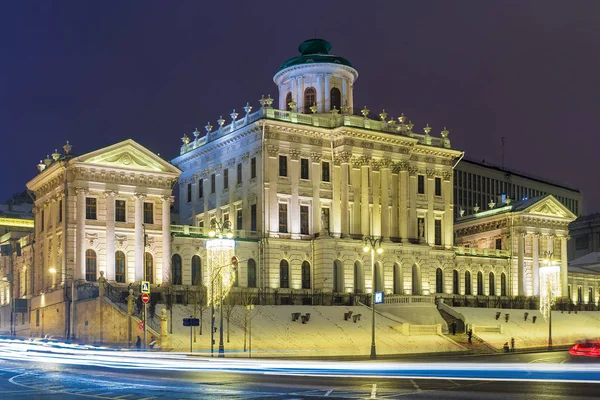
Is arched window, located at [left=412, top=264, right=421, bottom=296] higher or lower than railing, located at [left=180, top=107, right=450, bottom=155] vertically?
lower

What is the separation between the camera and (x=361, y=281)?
302 ft

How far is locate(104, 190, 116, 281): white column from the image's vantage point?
3054 inches

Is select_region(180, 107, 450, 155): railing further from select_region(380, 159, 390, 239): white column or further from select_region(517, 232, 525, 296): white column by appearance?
select_region(517, 232, 525, 296): white column

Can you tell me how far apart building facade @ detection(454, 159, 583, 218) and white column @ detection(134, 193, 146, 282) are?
72.0 m

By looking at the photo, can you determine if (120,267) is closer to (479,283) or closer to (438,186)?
(438,186)

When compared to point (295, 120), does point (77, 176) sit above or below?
below

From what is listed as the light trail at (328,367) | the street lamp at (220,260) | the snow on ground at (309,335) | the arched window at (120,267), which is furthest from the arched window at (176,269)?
the light trail at (328,367)

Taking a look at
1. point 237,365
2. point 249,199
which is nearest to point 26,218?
point 249,199

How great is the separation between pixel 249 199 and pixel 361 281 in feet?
44.1

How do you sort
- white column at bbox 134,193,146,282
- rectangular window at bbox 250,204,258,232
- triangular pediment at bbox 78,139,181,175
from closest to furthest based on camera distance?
triangular pediment at bbox 78,139,181,175
white column at bbox 134,193,146,282
rectangular window at bbox 250,204,258,232

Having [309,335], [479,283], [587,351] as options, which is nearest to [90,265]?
[309,335]

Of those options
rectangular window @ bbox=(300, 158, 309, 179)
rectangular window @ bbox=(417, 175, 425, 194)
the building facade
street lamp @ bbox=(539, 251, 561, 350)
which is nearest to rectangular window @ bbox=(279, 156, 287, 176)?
rectangular window @ bbox=(300, 158, 309, 179)

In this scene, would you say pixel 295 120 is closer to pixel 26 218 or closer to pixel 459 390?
pixel 26 218

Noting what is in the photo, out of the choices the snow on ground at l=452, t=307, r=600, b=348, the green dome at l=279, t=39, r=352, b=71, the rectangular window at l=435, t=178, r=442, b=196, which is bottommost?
the snow on ground at l=452, t=307, r=600, b=348
